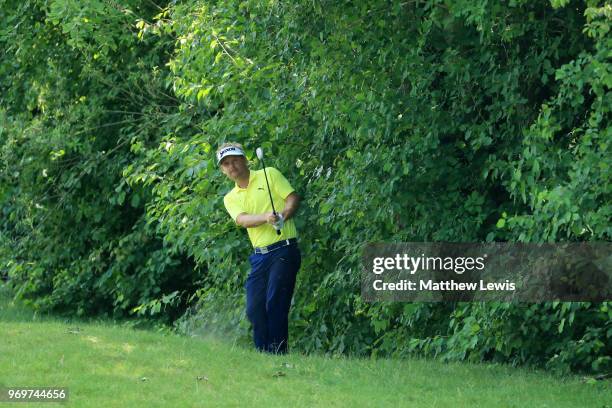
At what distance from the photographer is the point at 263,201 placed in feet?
35.8

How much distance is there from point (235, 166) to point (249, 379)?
95.9 inches

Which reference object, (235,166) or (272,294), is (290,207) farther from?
(272,294)

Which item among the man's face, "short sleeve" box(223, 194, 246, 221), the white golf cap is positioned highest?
the white golf cap

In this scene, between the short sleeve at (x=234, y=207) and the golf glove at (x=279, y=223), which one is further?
the short sleeve at (x=234, y=207)

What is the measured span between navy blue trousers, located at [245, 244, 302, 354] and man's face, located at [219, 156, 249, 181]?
750 mm

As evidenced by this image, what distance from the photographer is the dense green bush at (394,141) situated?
10.7m

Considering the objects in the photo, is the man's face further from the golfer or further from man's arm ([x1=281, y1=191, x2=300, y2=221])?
man's arm ([x1=281, y1=191, x2=300, y2=221])

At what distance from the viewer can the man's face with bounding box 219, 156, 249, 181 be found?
10.9m

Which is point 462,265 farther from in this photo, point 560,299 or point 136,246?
point 136,246

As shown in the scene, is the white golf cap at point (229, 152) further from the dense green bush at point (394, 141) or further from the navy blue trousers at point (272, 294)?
the dense green bush at point (394, 141)

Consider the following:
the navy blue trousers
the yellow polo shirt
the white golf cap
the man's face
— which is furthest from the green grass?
the white golf cap

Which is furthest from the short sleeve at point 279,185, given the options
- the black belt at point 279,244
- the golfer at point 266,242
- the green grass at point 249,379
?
the green grass at point 249,379

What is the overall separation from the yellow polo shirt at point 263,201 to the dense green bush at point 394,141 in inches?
58.6

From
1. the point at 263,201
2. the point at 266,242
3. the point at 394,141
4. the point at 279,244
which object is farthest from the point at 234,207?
the point at 394,141
